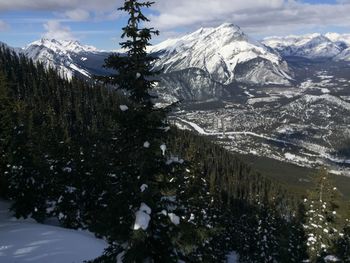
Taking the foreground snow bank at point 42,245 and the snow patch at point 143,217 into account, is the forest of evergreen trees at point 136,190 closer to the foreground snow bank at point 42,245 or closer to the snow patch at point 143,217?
the snow patch at point 143,217

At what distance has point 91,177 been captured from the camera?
5162 cm

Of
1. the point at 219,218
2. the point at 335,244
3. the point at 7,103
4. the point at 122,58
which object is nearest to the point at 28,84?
the point at 219,218

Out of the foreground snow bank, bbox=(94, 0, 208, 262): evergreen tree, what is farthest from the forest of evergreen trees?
the foreground snow bank

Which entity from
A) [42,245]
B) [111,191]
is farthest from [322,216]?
[111,191]

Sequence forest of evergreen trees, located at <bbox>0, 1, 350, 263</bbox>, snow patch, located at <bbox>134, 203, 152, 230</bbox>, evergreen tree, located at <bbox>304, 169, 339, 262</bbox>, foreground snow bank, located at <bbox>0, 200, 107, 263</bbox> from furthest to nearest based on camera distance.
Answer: evergreen tree, located at <bbox>304, 169, 339, 262</bbox> < foreground snow bank, located at <bbox>0, 200, 107, 263</bbox> < forest of evergreen trees, located at <bbox>0, 1, 350, 263</bbox> < snow patch, located at <bbox>134, 203, 152, 230</bbox>

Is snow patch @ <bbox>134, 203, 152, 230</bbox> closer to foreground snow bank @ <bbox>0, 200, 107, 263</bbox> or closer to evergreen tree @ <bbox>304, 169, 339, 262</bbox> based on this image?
foreground snow bank @ <bbox>0, 200, 107, 263</bbox>

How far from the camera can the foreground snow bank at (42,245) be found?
1174 inches

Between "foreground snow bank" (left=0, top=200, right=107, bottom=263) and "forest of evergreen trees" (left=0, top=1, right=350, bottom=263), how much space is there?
2.87 m

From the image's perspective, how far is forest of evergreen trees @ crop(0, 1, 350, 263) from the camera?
15977mm

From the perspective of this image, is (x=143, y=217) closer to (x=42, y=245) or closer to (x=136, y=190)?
(x=136, y=190)

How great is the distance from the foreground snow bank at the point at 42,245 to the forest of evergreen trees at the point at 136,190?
9.43ft

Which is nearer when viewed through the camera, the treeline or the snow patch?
the snow patch

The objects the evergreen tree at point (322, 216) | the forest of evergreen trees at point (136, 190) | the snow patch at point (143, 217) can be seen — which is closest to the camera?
the snow patch at point (143, 217)

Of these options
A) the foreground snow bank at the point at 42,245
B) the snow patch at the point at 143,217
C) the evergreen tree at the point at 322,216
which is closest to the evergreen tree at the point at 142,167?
the snow patch at the point at 143,217
